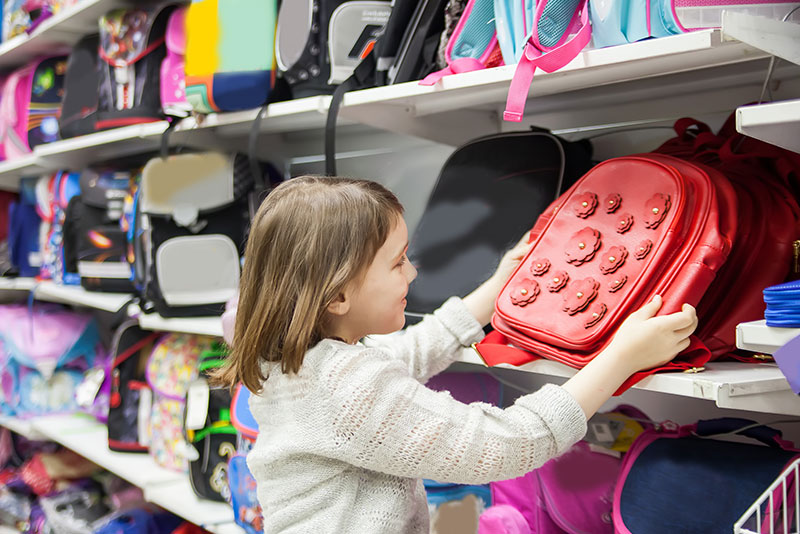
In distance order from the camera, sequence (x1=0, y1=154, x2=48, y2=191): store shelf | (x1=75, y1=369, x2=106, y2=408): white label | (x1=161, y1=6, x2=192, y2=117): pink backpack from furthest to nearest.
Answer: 1. (x1=0, y1=154, x2=48, y2=191): store shelf
2. (x1=75, y1=369, x2=106, y2=408): white label
3. (x1=161, y1=6, x2=192, y2=117): pink backpack

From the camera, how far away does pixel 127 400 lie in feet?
7.34

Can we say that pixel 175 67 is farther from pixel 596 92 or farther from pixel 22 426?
pixel 22 426

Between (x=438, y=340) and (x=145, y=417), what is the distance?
1.28m

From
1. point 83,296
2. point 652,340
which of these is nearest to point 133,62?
point 83,296

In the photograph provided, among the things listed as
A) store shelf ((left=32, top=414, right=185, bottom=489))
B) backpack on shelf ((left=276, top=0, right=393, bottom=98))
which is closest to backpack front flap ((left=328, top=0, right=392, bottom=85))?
backpack on shelf ((left=276, top=0, right=393, bottom=98))

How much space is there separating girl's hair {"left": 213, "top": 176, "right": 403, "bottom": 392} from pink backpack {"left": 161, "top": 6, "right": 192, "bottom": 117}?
1.00m

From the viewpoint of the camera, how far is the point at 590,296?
40.8 inches

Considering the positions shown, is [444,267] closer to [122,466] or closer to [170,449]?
[170,449]

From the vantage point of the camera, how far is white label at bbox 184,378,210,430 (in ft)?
6.17

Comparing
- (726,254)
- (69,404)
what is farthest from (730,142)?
(69,404)

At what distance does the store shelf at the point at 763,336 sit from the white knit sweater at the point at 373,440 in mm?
218

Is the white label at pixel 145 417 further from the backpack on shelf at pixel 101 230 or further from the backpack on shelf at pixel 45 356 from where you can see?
the backpack on shelf at pixel 45 356

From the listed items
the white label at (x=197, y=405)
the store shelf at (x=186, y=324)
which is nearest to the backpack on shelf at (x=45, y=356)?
the store shelf at (x=186, y=324)

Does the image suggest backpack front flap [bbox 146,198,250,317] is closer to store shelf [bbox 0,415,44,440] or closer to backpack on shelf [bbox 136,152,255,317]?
backpack on shelf [bbox 136,152,255,317]
